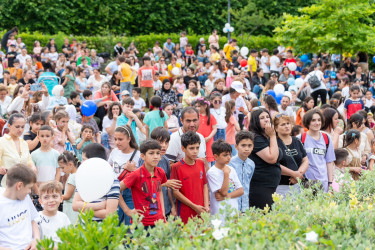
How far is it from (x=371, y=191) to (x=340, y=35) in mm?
17646

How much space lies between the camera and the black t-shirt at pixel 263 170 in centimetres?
704

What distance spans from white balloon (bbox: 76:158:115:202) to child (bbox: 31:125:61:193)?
7.84 ft

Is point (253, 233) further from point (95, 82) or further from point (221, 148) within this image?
point (95, 82)

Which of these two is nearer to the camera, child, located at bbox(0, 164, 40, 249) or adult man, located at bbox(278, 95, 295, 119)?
child, located at bbox(0, 164, 40, 249)

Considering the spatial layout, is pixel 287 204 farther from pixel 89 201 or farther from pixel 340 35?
pixel 340 35

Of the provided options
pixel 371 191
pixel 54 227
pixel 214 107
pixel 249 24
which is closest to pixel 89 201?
pixel 54 227

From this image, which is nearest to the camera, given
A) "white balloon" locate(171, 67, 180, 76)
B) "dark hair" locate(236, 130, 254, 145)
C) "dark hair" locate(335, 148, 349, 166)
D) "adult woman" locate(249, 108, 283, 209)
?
"dark hair" locate(236, 130, 254, 145)

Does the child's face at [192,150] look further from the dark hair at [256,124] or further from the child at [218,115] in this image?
the child at [218,115]

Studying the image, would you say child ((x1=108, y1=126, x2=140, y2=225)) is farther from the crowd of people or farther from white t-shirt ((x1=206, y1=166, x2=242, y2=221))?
white t-shirt ((x1=206, y1=166, x2=242, y2=221))

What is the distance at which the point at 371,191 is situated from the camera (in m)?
6.37

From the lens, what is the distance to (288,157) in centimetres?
738

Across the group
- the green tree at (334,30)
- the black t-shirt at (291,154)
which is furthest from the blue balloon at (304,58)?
the black t-shirt at (291,154)

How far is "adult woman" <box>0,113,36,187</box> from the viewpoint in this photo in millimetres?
7805

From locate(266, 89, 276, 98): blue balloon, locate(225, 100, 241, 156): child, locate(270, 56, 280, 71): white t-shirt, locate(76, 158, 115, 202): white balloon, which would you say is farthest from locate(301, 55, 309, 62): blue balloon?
locate(76, 158, 115, 202): white balloon
